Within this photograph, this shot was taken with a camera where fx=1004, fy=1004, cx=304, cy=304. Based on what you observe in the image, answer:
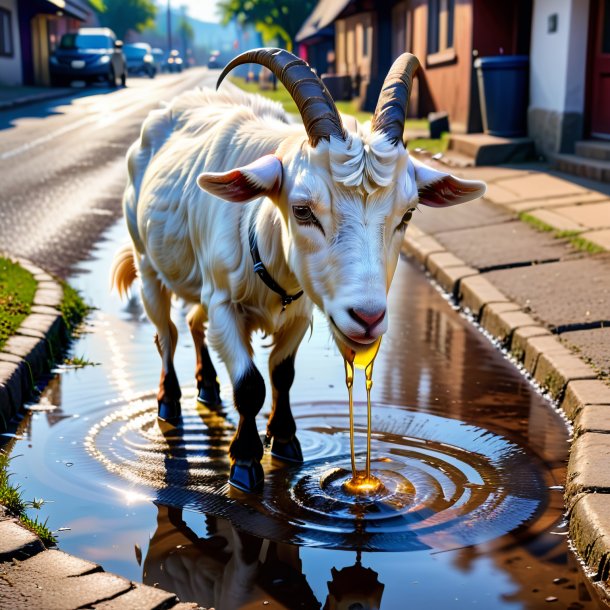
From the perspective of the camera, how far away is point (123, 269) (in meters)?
6.12

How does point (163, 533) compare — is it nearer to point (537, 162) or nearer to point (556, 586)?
point (556, 586)

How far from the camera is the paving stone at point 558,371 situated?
17.6 ft

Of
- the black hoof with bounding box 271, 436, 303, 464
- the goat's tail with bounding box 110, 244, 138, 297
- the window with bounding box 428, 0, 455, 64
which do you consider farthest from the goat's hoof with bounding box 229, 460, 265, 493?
the window with bounding box 428, 0, 455, 64

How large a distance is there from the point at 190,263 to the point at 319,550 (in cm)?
179

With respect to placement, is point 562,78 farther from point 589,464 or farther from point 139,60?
point 139,60

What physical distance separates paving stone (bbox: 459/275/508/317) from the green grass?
314 centimetres

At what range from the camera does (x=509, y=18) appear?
16.9 m

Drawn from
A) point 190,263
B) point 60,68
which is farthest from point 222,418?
point 60,68

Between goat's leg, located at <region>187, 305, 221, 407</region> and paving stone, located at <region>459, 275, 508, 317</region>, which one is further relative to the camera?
paving stone, located at <region>459, 275, 508, 317</region>

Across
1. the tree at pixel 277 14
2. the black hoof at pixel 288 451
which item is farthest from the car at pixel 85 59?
the black hoof at pixel 288 451

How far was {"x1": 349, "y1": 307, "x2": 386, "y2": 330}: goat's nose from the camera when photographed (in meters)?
3.40

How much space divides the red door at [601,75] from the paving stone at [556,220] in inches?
151

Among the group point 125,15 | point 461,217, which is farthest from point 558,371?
point 125,15

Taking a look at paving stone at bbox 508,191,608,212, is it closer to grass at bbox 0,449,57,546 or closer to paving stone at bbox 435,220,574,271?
paving stone at bbox 435,220,574,271
